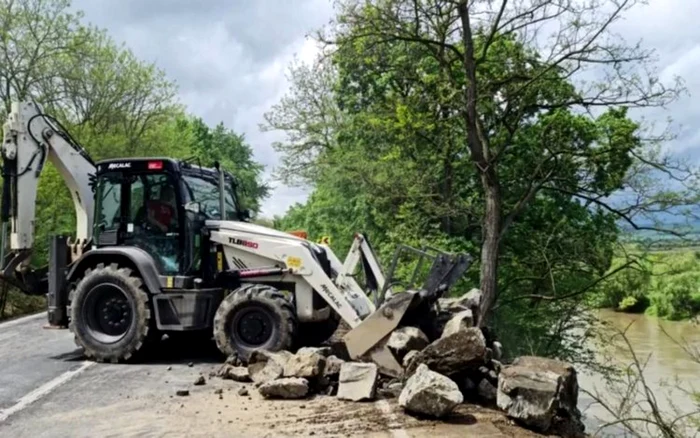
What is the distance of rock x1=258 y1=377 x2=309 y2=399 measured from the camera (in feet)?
21.5

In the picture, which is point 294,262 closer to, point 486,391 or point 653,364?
point 486,391

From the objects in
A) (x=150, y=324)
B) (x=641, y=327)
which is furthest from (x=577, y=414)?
(x=641, y=327)

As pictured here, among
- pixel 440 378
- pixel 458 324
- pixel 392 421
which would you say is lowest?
pixel 392 421

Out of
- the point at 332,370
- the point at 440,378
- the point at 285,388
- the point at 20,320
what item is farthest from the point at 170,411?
the point at 20,320

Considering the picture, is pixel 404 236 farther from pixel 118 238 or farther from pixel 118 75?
pixel 118 75

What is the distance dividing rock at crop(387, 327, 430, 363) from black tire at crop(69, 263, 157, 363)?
10.7 feet

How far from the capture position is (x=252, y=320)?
8.29 metres

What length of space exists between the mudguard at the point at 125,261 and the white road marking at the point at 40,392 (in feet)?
4.14

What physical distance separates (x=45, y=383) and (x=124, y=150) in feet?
58.0

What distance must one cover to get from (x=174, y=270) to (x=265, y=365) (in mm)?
2155

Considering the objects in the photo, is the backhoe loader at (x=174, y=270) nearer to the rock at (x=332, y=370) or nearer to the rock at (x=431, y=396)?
the rock at (x=332, y=370)

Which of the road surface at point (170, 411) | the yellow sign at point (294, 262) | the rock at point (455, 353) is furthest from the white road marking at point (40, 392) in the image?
the rock at point (455, 353)

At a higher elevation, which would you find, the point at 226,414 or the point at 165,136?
the point at 165,136

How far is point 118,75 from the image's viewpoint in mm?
24781
